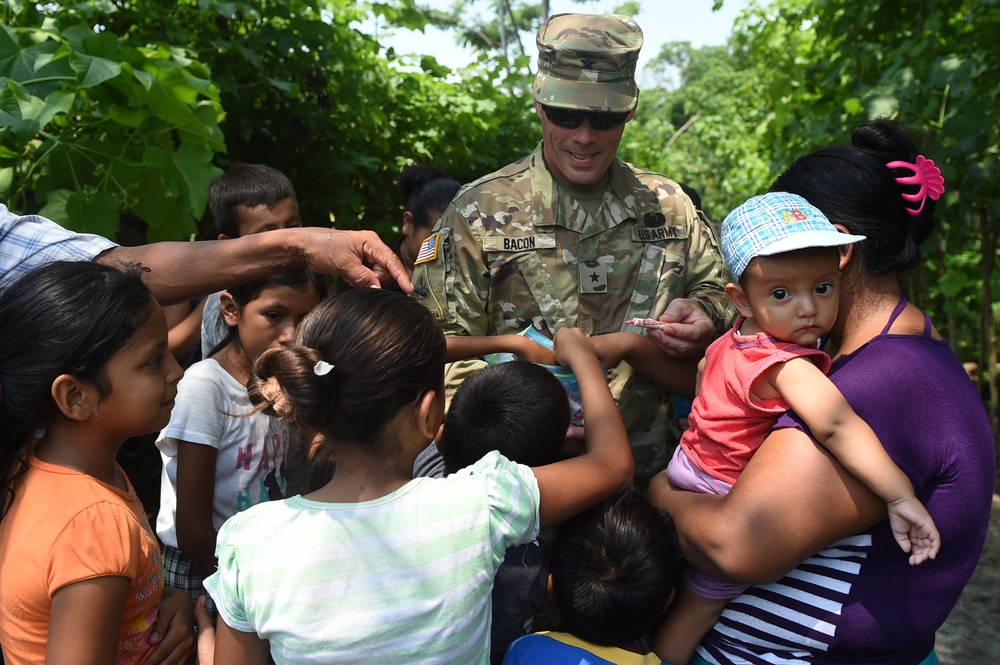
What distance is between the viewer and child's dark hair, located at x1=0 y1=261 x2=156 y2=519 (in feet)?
5.57

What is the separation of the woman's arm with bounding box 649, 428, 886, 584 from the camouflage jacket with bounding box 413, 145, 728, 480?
105 cm

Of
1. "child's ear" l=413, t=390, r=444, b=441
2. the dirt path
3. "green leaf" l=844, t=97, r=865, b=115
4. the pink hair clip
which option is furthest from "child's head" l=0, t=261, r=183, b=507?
"green leaf" l=844, t=97, r=865, b=115

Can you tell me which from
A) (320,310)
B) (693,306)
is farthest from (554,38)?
(320,310)

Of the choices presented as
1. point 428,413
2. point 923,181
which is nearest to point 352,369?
point 428,413

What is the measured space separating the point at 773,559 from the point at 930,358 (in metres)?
0.53

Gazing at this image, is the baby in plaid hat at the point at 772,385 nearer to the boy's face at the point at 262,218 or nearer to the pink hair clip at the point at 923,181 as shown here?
the pink hair clip at the point at 923,181

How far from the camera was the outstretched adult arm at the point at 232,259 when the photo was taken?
7.26ft

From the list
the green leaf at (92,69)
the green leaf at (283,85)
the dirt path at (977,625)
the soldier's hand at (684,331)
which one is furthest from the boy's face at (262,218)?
the dirt path at (977,625)

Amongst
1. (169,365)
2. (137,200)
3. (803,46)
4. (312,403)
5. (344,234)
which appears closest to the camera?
(312,403)

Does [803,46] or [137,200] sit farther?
[803,46]

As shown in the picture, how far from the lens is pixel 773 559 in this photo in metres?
1.68

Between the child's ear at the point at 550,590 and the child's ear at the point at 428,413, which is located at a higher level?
the child's ear at the point at 428,413

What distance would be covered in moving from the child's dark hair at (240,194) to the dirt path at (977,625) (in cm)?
392

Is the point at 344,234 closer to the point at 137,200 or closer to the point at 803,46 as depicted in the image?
the point at 137,200
